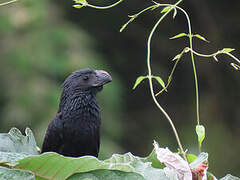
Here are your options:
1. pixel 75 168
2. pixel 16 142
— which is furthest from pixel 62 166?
pixel 16 142

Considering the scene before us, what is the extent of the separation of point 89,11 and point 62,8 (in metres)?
0.72

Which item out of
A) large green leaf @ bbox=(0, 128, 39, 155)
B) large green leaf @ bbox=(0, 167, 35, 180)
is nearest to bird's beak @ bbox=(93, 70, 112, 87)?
large green leaf @ bbox=(0, 128, 39, 155)

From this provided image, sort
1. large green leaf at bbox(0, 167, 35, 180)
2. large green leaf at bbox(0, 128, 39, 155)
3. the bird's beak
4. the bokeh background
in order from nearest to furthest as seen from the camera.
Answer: large green leaf at bbox(0, 167, 35, 180) < large green leaf at bbox(0, 128, 39, 155) < the bird's beak < the bokeh background

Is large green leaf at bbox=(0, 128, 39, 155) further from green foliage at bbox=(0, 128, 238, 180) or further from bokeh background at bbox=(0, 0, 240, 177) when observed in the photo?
bokeh background at bbox=(0, 0, 240, 177)

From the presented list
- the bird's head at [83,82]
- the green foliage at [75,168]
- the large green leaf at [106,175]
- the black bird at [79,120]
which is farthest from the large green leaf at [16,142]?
the bird's head at [83,82]

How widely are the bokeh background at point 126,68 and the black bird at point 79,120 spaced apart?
2516 mm

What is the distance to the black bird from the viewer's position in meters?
2.44

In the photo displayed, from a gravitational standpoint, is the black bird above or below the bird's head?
below

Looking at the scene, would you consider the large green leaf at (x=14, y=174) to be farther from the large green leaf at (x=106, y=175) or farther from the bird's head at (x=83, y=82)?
the bird's head at (x=83, y=82)

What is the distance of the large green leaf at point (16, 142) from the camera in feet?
4.62

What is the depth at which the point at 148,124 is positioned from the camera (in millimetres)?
7348

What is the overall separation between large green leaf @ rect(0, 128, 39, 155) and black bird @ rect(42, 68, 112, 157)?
827mm

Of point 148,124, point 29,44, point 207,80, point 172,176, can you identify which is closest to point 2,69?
point 29,44

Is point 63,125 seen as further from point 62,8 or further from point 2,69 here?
point 62,8
